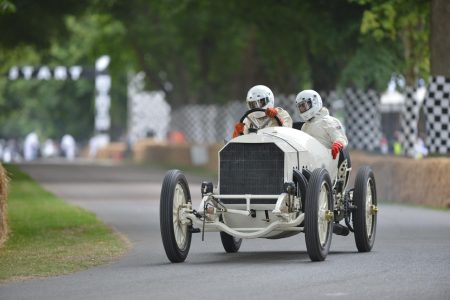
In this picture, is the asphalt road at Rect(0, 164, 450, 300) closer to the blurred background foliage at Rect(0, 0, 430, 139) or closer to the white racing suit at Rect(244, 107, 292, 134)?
the white racing suit at Rect(244, 107, 292, 134)

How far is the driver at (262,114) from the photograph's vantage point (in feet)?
54.1

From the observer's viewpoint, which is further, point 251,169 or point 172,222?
point 251,169

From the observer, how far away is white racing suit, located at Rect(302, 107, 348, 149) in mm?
16812

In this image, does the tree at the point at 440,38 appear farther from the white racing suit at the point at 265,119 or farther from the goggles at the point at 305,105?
the white racing suit at the point at 265,119

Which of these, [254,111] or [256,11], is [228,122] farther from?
[254,111]

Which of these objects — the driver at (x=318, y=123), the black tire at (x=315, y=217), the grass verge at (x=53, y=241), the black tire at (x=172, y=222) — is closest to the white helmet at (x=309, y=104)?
the driver at (x=318, y=123)

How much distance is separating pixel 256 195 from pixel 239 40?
38.2m

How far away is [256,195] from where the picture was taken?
15453 mm

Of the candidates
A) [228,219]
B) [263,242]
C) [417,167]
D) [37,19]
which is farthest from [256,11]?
[228,219]

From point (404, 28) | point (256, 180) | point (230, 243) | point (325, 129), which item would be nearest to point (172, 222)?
point (256, 180)

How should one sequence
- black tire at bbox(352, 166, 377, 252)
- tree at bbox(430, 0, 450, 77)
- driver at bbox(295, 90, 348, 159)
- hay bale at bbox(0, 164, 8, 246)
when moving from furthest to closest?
tree at bbox(430, 0, 450, 77)
hay bale at bbox(0, 164, 8, 246)
driver at bbox(295, 90, 348, 159)
black tire at bbox(352, 166, 377, 252)

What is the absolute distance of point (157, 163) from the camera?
62938 millimetres

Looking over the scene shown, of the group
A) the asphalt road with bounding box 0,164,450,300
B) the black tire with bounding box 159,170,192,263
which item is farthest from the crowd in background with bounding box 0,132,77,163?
the black tire with bounding box 159,170,192,263

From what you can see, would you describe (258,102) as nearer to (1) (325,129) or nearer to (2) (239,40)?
(1) (325,129)
